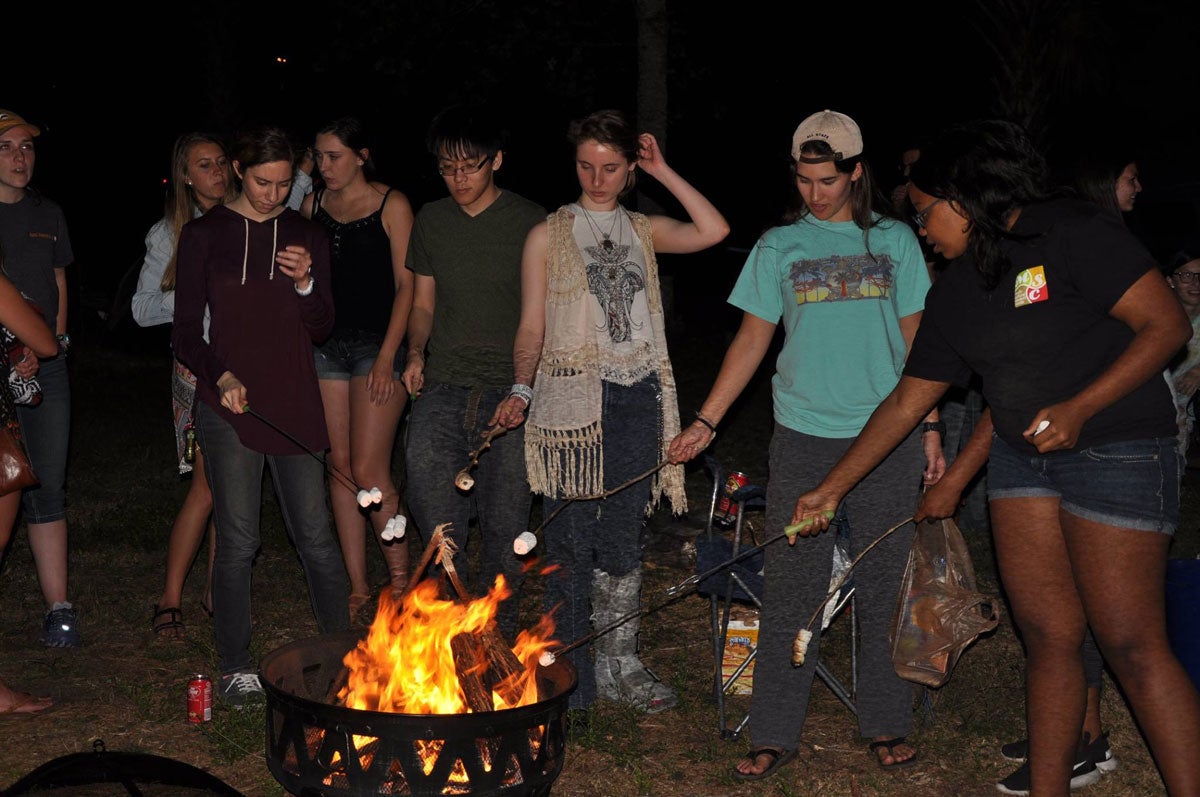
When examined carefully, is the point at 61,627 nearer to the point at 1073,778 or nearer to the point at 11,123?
the point at 11,123

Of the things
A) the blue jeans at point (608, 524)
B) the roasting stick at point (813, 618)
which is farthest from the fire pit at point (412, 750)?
the blue jeans at point (608, 524)

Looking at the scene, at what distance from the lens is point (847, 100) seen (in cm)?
2591

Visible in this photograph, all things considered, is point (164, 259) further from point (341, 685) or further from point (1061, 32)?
point (1061, 32)

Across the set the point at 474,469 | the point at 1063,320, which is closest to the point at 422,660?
the point at 474,469

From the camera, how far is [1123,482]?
3400mm

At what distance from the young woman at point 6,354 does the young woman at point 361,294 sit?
110cm

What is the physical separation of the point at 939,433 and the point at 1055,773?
3.94ft

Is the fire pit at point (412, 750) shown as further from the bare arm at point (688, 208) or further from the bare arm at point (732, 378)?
the bare arm at point (688, 208)

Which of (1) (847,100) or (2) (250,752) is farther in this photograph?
(1) (847,100)

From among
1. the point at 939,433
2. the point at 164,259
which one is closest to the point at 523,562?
the point at 939,433

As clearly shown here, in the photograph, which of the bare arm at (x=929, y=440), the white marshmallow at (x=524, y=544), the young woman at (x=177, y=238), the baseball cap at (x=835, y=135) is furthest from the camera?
the young woman at (x=177, y=238)

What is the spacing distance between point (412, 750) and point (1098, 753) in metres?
2.53

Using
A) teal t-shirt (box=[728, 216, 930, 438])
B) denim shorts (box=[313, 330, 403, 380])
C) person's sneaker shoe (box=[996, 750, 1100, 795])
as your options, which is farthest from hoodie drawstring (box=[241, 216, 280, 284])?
person's sneaker shoe (box=[996, 750, 1100, 795])

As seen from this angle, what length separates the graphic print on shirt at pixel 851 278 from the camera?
4176 millimetres
